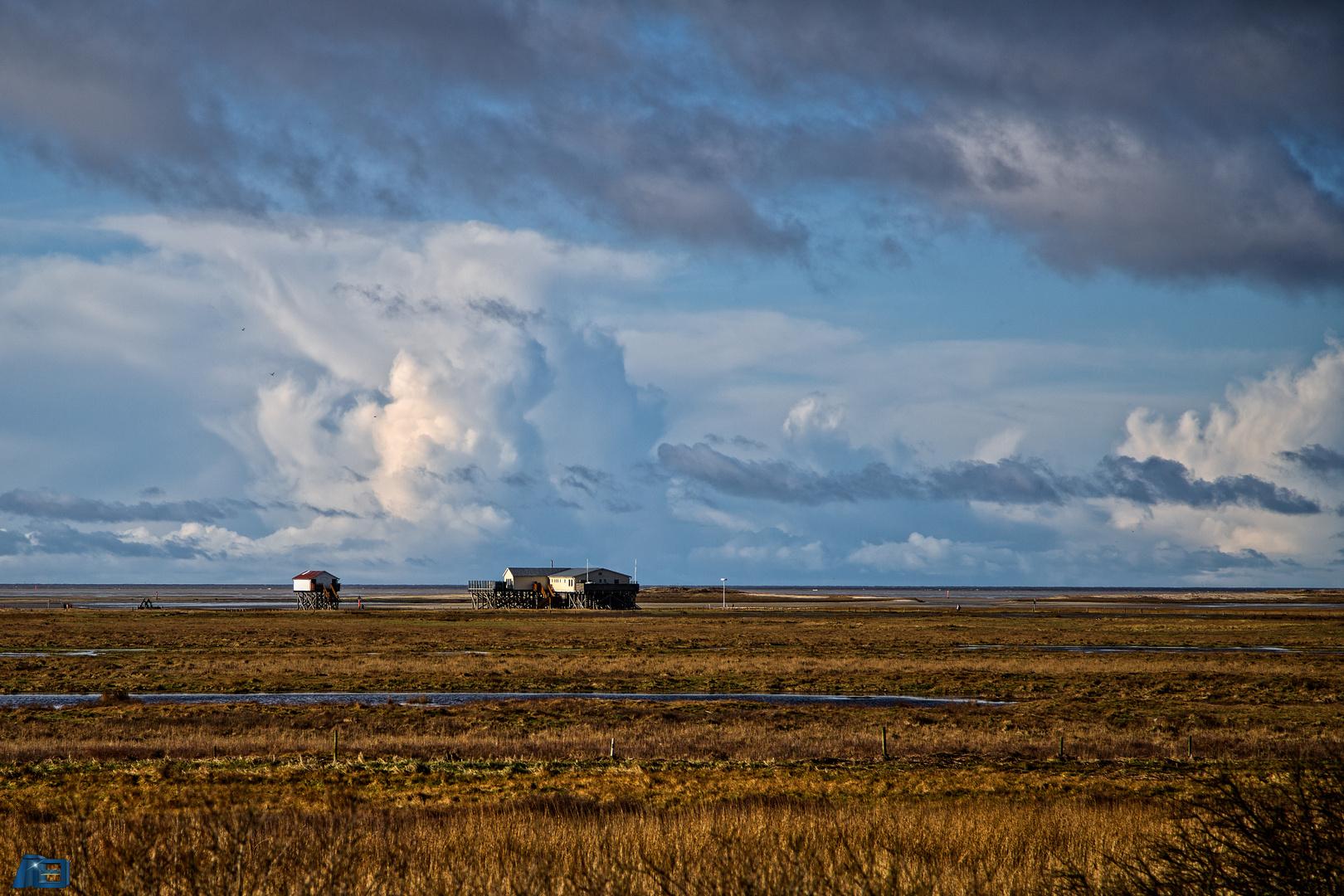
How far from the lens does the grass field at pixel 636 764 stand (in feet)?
53.1

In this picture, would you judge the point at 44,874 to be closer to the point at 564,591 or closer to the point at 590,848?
the point at 590,848

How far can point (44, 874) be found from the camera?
12.4 metres

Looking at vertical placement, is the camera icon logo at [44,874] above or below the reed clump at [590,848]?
above

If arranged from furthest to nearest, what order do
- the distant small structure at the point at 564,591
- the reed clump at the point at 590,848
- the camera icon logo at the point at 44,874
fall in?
the distant small structure at the point at 564,591 → the reed clump at the point at 590,848 → the camera icon logo at the point at 44,874

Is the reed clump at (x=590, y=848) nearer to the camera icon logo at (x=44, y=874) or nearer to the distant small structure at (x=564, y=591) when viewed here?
the camera icon logo at (x=44, y=874)

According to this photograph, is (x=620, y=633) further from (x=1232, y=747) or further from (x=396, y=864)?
(x=396, y=864)

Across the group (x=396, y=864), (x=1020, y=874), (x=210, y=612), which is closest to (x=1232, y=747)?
(x=1020, y=874)

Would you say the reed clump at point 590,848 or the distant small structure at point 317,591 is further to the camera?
the distant small structure at point 317,591

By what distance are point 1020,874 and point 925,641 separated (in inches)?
2690

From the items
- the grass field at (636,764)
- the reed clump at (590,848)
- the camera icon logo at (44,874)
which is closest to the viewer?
the camera icon logo at (44,874)

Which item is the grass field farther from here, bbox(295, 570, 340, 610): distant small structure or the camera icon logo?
bbox(295, 570, 340, 610): distant small structure

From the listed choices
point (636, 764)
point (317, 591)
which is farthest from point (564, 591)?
point (636, 764)

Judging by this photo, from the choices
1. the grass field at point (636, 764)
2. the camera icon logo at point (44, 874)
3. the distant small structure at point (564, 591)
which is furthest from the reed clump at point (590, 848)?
the distant small structure at point (564, 591)

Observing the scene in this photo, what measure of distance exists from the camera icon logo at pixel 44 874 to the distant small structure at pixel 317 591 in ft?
490
